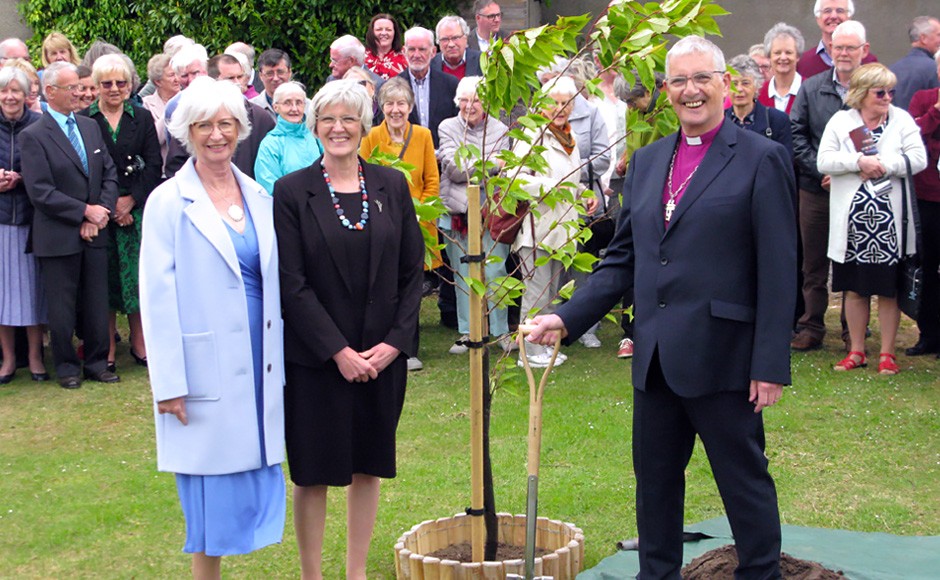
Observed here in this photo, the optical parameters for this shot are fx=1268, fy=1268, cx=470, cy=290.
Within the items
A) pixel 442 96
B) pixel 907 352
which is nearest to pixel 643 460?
pixel 907 352

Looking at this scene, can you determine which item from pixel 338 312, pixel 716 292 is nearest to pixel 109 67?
pixel 338 312

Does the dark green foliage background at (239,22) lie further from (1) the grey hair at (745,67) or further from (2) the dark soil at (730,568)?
(2) the dark soil at (730,568)

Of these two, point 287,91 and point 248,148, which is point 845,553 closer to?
point 287,91

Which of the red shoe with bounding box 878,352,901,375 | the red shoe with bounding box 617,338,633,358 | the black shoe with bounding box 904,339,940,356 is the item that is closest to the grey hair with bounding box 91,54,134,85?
the red shoe with bounding box 617,338,633,358

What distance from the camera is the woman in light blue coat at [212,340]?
4.84 m

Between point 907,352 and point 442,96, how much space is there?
14.2ft

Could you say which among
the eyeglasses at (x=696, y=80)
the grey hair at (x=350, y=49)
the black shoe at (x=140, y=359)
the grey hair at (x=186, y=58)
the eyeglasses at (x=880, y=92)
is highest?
the grey hair at (x=350, y=49)

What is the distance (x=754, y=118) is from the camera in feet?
31.4

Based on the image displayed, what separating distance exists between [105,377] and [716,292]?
20.3 ft

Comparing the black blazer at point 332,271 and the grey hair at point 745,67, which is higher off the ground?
the grey hair at point 745,67

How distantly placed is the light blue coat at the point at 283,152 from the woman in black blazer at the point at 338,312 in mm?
3375

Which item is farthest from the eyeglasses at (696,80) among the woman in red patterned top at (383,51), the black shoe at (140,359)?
the woman in red patterned top at (383,51)

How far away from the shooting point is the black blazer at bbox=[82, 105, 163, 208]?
32.2 ft

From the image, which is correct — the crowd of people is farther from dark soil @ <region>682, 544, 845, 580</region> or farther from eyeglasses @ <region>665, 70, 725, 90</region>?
dark soil @ <region>682, 544, 845, 580</region>
